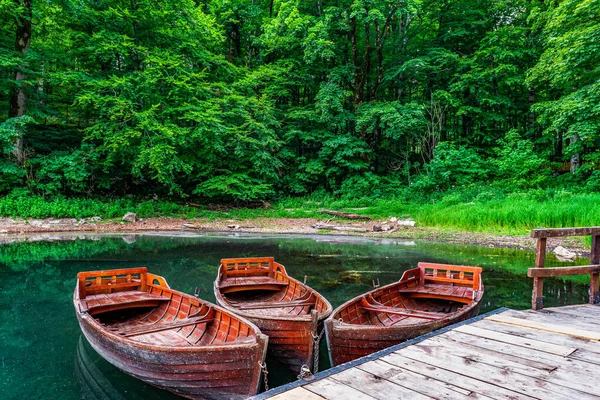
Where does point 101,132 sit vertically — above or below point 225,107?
below

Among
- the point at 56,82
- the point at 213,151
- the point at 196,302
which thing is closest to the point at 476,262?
the point at 196,302

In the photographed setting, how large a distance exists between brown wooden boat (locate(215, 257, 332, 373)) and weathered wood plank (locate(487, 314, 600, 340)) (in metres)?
1.84

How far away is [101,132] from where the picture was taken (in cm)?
1484

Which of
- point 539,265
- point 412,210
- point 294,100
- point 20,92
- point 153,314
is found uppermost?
point 294,100

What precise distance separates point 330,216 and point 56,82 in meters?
13.3

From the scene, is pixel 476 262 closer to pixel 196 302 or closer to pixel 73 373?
pixel 196 302

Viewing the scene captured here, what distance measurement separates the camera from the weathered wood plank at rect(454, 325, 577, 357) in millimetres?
2854

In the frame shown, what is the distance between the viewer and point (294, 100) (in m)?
24.8

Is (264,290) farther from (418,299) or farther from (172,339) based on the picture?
(418,299)

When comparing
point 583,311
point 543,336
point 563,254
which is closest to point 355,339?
point 543,336

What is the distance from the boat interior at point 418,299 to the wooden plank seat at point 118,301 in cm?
287

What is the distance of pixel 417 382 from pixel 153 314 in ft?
13.5

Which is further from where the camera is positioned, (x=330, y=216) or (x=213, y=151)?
(x=213, y=151)

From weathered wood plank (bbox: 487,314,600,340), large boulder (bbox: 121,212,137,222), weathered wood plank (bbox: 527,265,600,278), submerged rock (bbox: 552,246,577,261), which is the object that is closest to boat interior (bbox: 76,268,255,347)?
Answer: weathered wood plank (bbox: 487,314,600,340)
